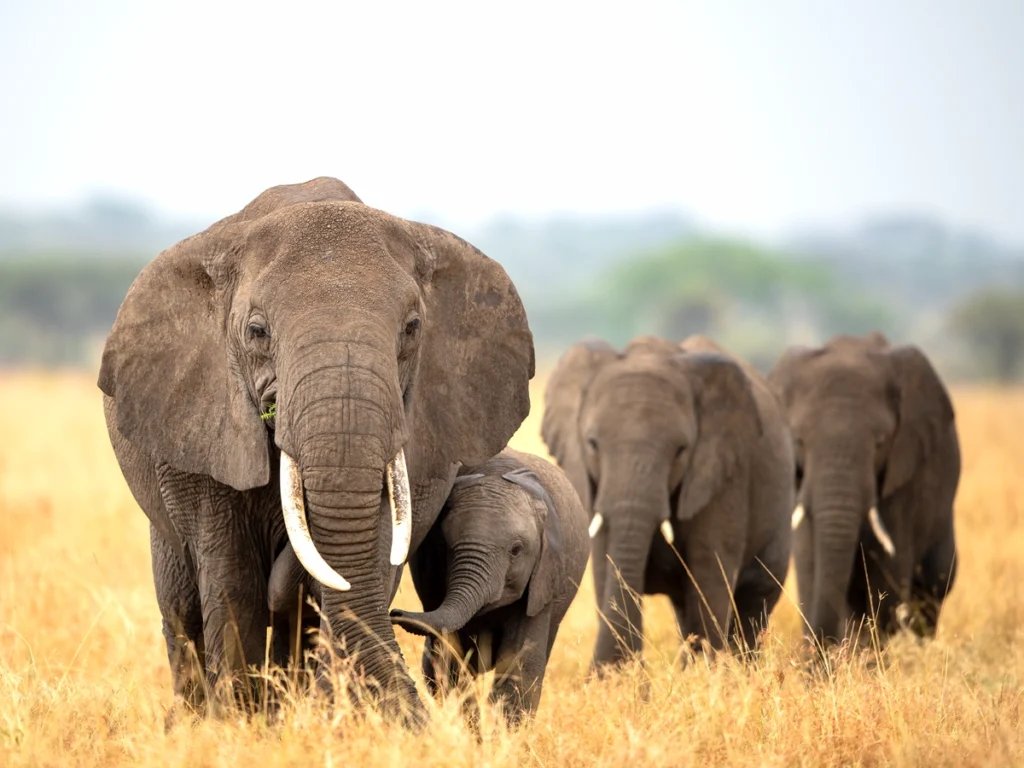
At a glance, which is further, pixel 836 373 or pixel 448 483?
pixel 836 373

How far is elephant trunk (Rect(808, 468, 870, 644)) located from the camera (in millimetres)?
9961

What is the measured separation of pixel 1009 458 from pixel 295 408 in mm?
16996

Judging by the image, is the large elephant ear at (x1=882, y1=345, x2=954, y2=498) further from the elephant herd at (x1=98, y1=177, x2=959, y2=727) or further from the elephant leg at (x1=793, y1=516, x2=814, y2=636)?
the elephant herd at (x1=98, y1=177, x2=959, y2=727)

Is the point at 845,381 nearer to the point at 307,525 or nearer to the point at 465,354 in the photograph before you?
the point at 465,354

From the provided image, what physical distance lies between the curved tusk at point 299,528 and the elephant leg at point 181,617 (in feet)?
3.91

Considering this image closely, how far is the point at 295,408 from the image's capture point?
5.11 meters

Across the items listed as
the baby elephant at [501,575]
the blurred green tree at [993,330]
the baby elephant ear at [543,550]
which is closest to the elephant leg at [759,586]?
the baby elephant at [501,575]

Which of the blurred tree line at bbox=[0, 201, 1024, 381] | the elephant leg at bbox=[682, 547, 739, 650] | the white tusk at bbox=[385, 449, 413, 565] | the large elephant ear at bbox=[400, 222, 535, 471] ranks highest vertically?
the large elephant ear at bbox=[400, 222, 535, 471]

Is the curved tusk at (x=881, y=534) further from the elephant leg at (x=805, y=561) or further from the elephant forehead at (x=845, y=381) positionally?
the elephant forehead at (x=845, y=381)

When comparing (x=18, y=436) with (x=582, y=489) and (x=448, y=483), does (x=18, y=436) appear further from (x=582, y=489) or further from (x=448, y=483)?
(x=448, y=483)

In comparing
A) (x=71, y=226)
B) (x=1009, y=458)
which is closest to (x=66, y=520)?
(x=1009, y=458)

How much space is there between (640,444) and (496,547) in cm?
272

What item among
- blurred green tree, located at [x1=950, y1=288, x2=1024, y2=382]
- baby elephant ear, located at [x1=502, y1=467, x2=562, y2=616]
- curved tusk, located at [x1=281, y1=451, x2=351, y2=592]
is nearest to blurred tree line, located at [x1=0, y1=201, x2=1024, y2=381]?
blurred green tree, located at [x1=950, y1=288, x2=1024, y2=382]

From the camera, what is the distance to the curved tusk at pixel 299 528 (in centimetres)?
513
